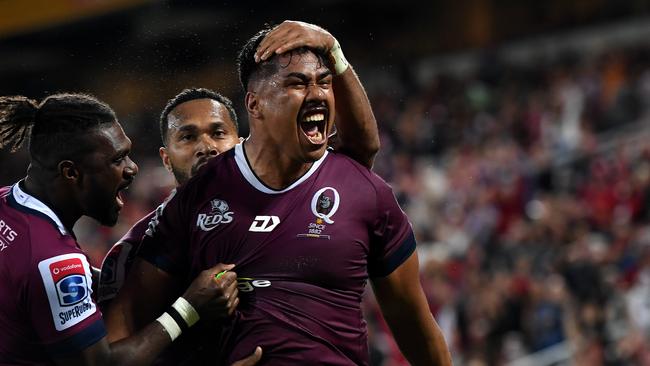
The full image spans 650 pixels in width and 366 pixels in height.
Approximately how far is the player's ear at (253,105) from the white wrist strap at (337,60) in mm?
315

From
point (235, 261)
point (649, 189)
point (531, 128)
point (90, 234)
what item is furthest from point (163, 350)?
point (90, 234)

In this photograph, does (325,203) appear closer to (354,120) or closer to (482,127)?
(354,120)

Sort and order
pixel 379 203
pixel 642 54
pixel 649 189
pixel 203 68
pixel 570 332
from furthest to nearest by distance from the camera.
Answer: pixel 642 54
pixel 649 189
pixel 570 332
pixel 203 68
pixel 379 203

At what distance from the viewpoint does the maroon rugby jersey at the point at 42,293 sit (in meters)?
3.61

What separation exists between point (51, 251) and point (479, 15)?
53.9 ft

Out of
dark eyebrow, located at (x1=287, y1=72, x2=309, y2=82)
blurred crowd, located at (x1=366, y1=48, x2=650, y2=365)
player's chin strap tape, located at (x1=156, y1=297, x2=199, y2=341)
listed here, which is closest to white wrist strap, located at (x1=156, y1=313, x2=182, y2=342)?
player's chin strap tape, located at (x1=156, y1=297, x2=199, y2=341)

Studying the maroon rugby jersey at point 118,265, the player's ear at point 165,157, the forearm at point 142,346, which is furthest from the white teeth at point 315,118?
the player's ear at point 165,157

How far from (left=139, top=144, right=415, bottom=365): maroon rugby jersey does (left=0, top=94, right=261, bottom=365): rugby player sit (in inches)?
3.9

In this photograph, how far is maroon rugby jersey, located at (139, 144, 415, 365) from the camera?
3771 millimetres

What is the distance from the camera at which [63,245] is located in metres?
3.69

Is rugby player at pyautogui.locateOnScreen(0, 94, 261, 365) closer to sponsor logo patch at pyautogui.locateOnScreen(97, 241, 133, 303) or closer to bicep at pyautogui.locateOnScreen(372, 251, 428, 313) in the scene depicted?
sponsor logo patch at pyautogui.locateOnScreen(97, 241, 133, 303)

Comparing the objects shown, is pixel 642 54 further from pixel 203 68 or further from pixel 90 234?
pixel 203 68

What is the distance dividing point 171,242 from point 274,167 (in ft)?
1.53

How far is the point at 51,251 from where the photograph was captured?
363 cm
